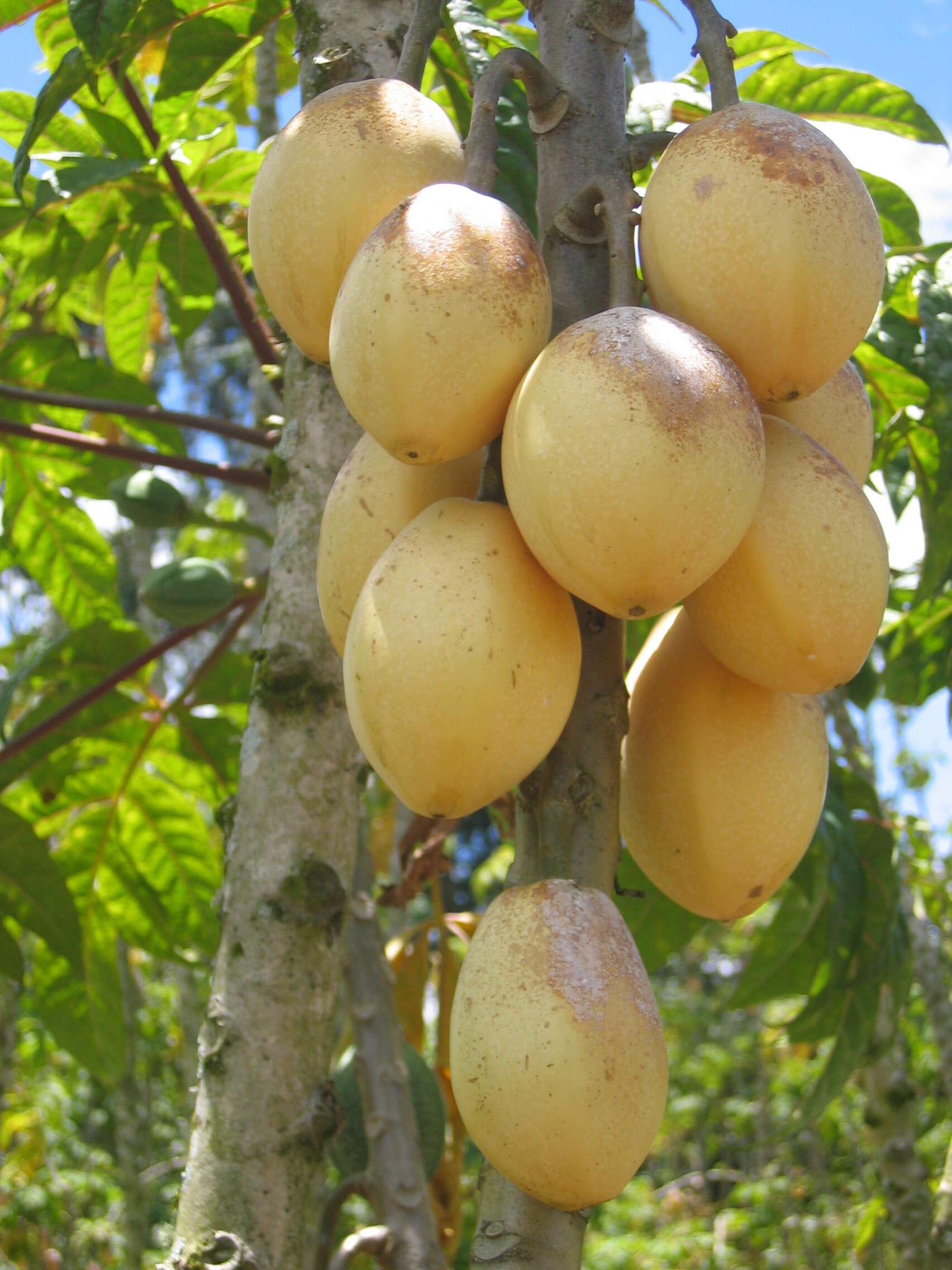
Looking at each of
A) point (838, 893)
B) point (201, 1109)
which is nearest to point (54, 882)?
point (201, 1109)

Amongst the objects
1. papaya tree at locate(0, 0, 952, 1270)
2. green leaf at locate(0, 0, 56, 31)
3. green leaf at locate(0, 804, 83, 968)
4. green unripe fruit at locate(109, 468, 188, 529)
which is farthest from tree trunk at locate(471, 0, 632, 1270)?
green unripe fruit at locate(109, 468, 188, 529)

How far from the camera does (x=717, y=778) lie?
2.56ft

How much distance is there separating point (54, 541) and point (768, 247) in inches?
68.5

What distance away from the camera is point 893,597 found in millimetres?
2303

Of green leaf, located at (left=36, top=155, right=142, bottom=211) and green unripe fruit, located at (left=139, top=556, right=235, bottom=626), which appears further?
green unripe fruit, located at (left=139, top=556, right=235, bottom=626)

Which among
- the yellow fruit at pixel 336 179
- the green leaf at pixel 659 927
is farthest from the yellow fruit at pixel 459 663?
the green leaf at pixel 659 927

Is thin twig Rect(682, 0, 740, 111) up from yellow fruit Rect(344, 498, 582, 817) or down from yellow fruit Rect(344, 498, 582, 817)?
up

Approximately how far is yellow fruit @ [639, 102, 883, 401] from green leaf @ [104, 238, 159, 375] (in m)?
1.60

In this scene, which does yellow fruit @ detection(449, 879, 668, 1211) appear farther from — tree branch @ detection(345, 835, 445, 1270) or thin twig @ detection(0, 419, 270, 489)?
thin twig @ detection(0, 419, 270, 489)

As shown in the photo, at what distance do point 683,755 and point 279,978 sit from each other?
0.47 metres

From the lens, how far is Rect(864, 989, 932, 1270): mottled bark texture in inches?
85.0

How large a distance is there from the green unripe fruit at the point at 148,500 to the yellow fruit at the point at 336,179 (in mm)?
1273

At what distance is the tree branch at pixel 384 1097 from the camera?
1354 mm

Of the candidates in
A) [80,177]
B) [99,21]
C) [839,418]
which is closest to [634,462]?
[839,418]
